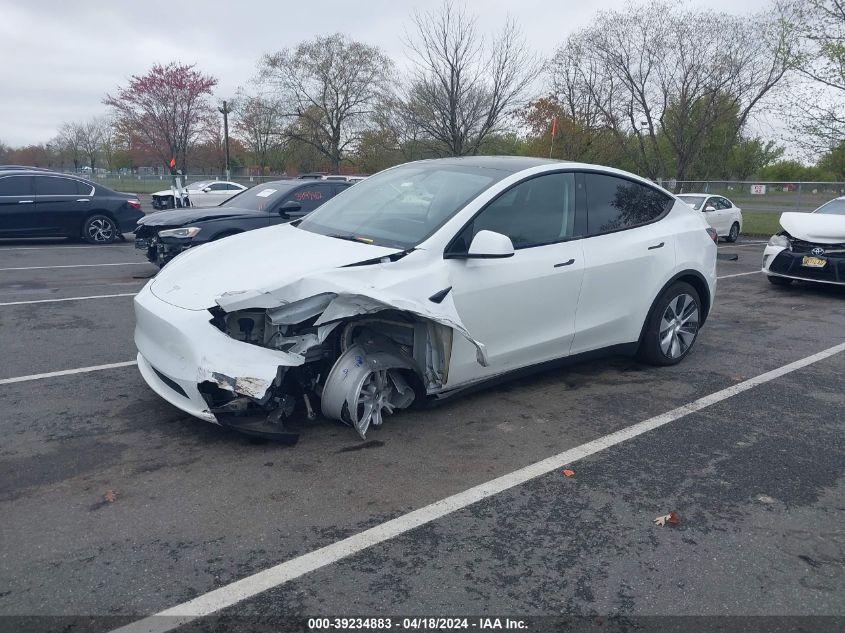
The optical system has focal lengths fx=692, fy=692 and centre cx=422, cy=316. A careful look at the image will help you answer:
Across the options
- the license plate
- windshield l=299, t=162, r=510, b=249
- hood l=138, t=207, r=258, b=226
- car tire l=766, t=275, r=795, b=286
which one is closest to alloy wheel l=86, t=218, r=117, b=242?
hood l=138, t=207, r=258, b=226

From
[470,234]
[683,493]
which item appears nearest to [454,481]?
[683,493]

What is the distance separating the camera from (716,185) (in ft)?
82.2

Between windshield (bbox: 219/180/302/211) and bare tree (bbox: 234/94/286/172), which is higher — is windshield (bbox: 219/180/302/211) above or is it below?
below

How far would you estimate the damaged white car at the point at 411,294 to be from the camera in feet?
12.9

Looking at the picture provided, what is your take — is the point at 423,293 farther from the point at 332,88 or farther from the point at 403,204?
the point at 332,88

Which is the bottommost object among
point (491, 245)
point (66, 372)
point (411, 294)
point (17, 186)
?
point (66, 372)

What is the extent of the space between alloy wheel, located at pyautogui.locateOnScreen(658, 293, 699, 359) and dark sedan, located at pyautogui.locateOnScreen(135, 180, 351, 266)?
4.78 m

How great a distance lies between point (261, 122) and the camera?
43.4 metres

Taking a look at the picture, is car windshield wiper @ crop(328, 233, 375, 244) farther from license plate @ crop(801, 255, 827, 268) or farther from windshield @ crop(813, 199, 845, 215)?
windshield @ crop(813, 199, 845, 215)

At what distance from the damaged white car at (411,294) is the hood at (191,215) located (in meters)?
4.55

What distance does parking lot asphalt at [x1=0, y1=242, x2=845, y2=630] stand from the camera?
111 inches

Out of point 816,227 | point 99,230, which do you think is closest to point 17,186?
point 99,230

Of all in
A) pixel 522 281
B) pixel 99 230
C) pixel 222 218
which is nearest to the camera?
pixel 522 281

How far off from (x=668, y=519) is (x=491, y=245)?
183cm
